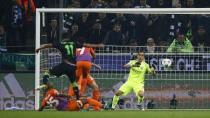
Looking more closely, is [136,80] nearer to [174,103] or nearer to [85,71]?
[174,103]

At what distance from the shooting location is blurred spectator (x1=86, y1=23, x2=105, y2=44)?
15.8 metres

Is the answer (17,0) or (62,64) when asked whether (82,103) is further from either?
(17,0)

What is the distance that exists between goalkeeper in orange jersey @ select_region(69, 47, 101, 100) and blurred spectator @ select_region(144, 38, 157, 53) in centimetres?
107

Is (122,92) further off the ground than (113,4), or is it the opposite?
(113,4)

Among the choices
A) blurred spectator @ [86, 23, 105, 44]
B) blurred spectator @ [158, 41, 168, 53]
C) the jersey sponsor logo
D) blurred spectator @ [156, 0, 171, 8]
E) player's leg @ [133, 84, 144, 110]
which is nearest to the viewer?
blurred spectator @ [158, 41, 168, 53]

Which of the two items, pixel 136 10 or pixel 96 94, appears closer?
pixel 136 10

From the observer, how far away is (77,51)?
1591cm

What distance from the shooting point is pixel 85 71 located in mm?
15742

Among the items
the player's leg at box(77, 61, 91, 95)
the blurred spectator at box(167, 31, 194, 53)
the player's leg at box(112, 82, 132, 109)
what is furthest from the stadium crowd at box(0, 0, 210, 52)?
the player's leg at box(112, 82, 132, 109)

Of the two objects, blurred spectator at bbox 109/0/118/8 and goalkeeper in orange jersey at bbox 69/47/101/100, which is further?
blurred spectator at bbox 109/0/118/8

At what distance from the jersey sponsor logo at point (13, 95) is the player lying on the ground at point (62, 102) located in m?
1.13

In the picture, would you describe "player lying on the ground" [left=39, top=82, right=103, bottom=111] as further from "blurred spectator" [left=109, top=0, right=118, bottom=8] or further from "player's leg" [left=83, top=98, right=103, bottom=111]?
"blurred spectator" [left=109, top=0, right=118, bottom=8]

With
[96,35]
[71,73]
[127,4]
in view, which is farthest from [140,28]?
[71,73]

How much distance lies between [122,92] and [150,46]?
107 cm
